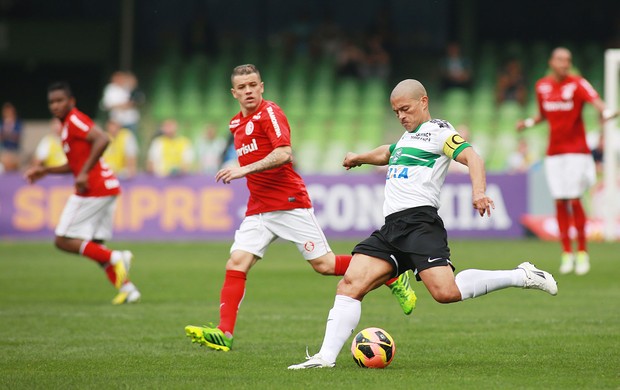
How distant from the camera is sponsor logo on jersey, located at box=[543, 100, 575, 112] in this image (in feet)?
47.6

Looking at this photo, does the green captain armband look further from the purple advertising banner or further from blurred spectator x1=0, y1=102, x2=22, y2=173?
blurred spectator x1=0, y1=102, x2=22, y2=173

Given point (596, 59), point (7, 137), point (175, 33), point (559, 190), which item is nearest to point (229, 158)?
point (7, 137)

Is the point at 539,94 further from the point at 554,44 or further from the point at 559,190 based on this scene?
the point at 554,44

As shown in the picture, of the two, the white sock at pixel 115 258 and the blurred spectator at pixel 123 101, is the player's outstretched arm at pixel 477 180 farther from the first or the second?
the blurred spectator at pixel 123 101

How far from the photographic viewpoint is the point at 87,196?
12.1 m

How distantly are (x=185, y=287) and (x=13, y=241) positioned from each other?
350 inches

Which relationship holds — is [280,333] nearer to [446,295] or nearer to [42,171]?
[446,295]

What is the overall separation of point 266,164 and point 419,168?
1.25m

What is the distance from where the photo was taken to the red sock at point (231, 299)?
339 inches

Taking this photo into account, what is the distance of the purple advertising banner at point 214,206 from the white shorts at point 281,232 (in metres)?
12.1

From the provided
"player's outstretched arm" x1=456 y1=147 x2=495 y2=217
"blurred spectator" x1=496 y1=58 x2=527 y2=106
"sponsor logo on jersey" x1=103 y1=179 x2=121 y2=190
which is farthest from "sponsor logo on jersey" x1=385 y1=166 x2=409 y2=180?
"blurred spectator" x1=496 y1=58 x2=527 y2=106

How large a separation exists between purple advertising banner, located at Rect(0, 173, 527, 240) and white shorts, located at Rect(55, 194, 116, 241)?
9.11 metres

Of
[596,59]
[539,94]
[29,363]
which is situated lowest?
[29,363]

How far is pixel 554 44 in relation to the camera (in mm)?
30719
